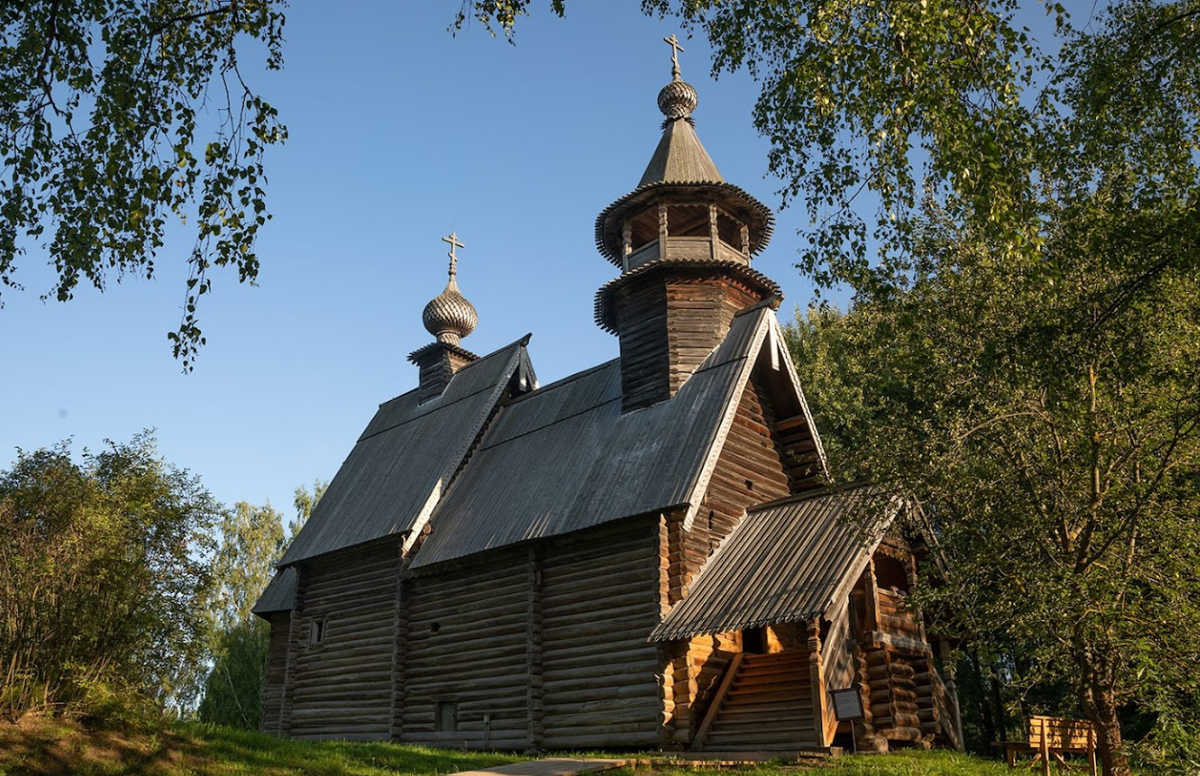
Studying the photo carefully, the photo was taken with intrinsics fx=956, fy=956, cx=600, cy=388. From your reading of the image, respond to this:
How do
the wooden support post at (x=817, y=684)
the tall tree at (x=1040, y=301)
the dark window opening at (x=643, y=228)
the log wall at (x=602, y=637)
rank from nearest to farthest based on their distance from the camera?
the tall tree at (x=1040, y=301)
the wooden support post at (x=817, y=684)
the log wall at (x=602, y=637)
the dark window opening at (x=643, y=228)

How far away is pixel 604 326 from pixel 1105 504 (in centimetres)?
1416

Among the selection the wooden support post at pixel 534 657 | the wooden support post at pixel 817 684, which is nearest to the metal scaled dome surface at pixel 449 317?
the wooden support post at pixel 534 657

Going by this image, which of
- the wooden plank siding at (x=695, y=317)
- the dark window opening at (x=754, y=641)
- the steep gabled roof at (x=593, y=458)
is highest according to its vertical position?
the wooden plank siding at (x=695, y=317)

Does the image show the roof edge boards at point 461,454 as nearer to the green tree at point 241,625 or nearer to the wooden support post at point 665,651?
the wooden support post at point 665,651

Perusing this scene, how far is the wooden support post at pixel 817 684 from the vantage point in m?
15.6

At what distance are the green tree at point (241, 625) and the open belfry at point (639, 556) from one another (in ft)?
44.0

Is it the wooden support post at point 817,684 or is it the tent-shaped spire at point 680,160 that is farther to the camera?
the tent-shaped spire at point 680,160

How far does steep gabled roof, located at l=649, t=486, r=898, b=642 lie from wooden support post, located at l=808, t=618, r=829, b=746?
18.6 inches

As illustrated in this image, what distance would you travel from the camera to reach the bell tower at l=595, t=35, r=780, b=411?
23375 millimetres

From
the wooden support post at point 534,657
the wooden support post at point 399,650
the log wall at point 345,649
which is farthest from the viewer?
the log wall at point 345,649

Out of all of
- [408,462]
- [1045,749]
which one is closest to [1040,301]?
[1045,749]

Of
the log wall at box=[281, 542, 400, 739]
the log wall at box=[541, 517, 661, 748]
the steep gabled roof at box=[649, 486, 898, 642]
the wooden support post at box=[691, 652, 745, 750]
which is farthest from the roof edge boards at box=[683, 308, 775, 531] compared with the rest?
the log wall at box=[281, 542, 400, 739]

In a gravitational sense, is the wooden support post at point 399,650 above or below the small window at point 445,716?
above

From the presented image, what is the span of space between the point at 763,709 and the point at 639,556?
3917 mm
